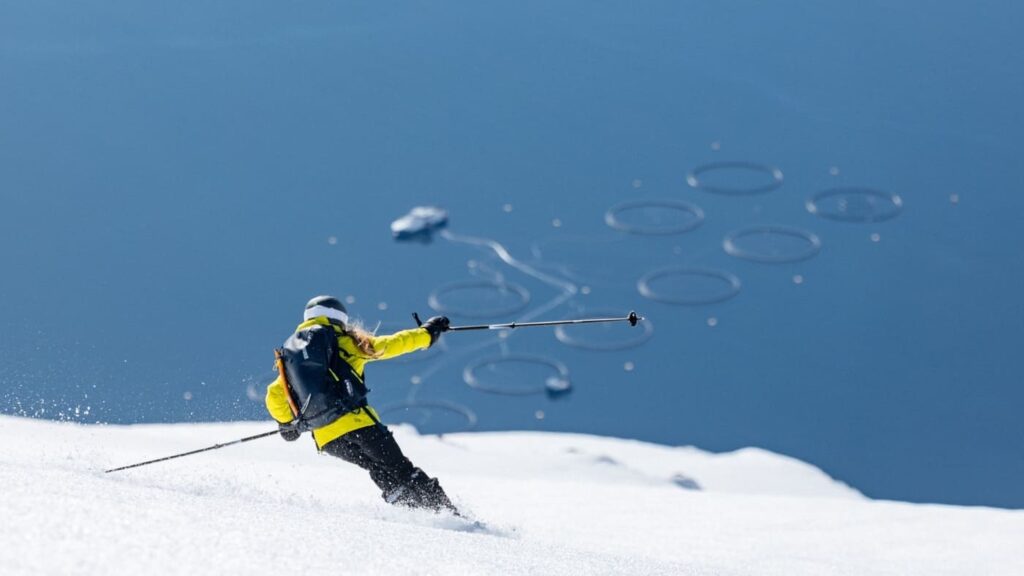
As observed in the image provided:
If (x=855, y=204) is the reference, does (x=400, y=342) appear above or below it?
below

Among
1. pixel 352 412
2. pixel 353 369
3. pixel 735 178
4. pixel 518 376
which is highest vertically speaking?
pixel 735 178

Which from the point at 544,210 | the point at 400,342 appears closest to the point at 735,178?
the point at 544,210

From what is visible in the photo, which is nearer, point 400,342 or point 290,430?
point 290,430

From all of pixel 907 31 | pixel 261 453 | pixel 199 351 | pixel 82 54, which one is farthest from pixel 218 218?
pixel 907 31

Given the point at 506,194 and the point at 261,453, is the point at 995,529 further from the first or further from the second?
the point at 506,194

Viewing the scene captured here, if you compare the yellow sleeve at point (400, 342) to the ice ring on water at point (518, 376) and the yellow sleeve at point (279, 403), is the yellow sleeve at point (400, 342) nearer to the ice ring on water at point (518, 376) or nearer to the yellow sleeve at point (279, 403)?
the yellow sleeve at point (279, 403)

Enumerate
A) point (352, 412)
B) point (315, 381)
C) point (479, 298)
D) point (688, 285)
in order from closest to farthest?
point (315, 381)
point (352, 412)
point (479, 298)
point (688, 285)

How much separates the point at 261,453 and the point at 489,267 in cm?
524

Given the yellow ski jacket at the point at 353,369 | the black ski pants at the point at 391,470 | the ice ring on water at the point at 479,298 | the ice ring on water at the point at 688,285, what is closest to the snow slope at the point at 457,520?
the black ski pants at the point at 391,470

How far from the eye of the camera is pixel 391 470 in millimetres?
4145

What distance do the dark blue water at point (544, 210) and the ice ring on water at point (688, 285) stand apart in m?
0.07

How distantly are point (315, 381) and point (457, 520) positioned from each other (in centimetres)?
63

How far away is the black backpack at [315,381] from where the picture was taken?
3.95 meters

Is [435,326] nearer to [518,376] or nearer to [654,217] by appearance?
[518,376]
